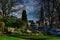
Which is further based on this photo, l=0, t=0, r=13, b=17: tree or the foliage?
l=0, t=0, r=13, b=17: tree

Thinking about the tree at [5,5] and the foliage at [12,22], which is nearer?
the foliage at [12,22]

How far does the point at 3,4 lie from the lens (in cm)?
1944

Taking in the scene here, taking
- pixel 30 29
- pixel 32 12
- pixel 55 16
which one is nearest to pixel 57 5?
pixel 55 16

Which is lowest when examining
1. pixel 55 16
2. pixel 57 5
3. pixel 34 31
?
pixel 34 31

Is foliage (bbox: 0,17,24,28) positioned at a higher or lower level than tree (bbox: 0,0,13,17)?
lower

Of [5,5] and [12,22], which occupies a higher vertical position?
[5,5]

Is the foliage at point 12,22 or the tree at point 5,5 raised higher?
the tree at point 5,5

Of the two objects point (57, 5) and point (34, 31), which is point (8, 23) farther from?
point (57, 5)

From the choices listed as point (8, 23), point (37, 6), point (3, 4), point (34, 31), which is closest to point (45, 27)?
point (34, 31)

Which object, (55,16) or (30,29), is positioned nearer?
(30,29)

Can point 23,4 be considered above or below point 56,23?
above

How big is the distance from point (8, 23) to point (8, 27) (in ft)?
1.47

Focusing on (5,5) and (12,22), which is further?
(5,5)

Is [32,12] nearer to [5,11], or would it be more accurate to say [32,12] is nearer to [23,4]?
[23,4]
